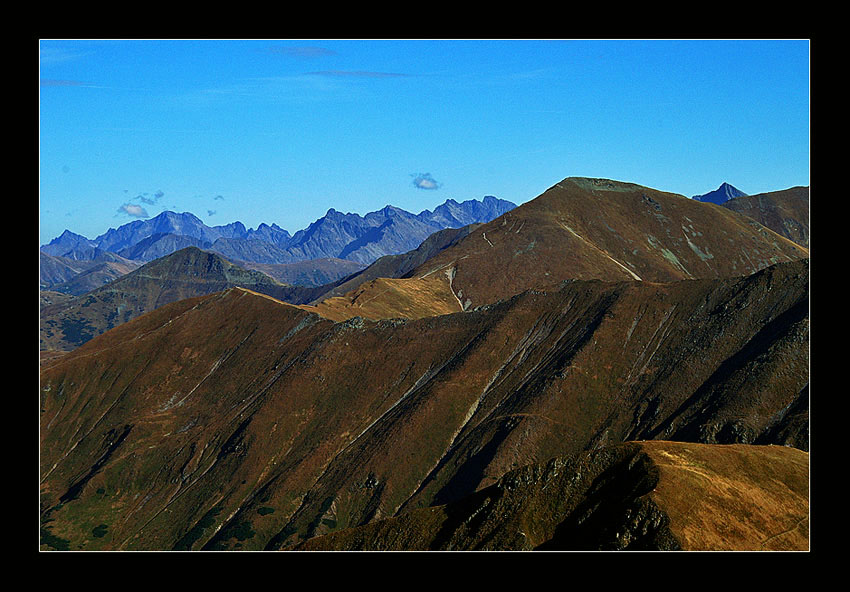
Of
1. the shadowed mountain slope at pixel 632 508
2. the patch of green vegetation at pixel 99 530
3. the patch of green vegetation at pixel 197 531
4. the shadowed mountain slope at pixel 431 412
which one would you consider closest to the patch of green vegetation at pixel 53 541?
the shadowed mountain slope at pixel 431 412

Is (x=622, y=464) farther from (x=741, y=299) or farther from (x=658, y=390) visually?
(x=741, y=299)

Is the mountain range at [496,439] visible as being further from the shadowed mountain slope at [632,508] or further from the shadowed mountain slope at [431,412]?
the shadowed mountain slope at [431,412]

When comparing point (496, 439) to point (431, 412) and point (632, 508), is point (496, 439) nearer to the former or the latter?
point (431, 412)

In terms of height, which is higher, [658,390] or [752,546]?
[658,390]

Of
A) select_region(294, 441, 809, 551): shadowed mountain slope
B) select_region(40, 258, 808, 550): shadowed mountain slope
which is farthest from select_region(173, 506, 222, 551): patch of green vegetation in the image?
select_region(294, 441, 809, 551): shadowed mountain slope

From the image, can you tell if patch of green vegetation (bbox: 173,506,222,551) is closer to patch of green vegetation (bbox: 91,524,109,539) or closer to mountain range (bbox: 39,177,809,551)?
mountain range (bbox: 39,177,809,551)

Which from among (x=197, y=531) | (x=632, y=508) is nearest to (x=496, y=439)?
(x=197, y=531)
